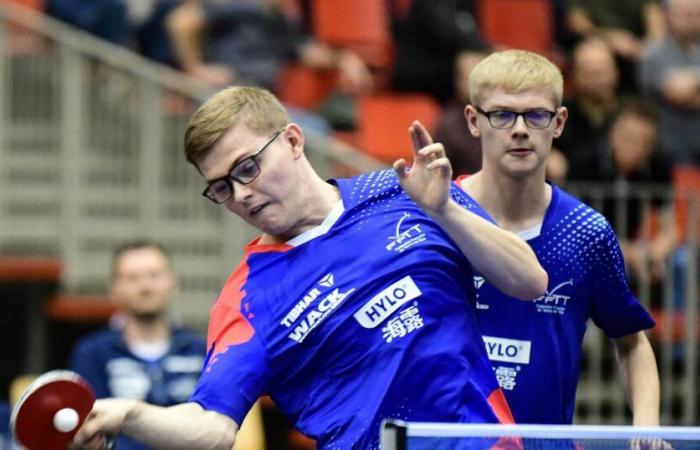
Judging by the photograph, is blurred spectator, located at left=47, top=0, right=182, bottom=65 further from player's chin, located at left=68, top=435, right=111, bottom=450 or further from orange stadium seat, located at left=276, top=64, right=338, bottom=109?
player's chin, located at left=68, top=435, right=111, bottom=450

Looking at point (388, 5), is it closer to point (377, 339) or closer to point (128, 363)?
point (128, 363)

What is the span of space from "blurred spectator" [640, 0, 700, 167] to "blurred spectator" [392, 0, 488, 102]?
1.14 meters

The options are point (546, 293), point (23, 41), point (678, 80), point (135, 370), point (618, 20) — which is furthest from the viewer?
point (618, 20)

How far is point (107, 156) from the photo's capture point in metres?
9.89

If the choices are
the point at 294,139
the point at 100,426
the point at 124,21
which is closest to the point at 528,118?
the point at 294,139

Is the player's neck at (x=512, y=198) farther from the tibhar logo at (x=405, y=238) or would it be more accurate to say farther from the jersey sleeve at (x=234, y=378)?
the jersey sleeve at (x=234, y=378)

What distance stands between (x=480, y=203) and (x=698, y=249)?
458 cm

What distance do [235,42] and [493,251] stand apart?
6690 millimetres

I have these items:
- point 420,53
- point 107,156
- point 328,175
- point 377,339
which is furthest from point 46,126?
point 377,339

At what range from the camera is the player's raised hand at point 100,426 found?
13.6 feet

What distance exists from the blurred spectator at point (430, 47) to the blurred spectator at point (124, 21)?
1522mm

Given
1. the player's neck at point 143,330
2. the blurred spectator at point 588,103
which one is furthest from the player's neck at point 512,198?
the blurred spectator at point 588,103

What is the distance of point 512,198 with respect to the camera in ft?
18.0

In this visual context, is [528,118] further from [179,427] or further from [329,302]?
[179,427]
